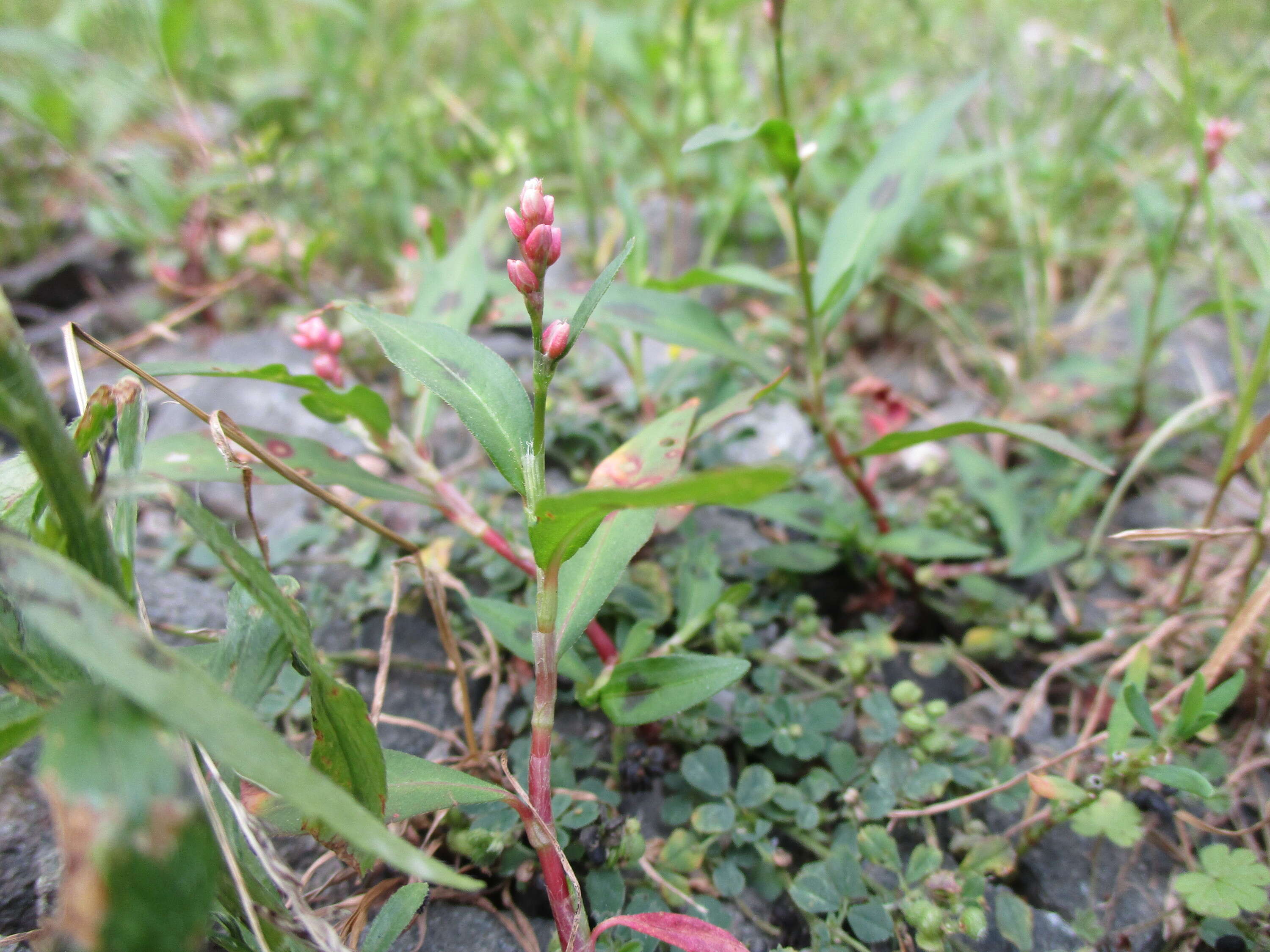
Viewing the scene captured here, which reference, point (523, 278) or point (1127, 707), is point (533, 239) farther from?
Result: point (1127, 707)

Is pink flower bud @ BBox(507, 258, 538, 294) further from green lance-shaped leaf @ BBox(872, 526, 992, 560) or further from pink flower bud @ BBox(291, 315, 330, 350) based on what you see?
green lance-shaped leaf @ BBox(872, 526, 992, 560)

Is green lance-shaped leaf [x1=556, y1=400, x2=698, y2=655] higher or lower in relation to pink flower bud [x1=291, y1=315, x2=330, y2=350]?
lower

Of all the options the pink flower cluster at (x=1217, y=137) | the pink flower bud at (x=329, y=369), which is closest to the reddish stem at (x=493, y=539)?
the pink flower bud at (x=329, y=369)

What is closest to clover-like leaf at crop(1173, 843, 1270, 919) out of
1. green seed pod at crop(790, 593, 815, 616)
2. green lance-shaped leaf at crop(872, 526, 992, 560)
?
green lance-shaped leaf at crop(872, 526, 992, 560)

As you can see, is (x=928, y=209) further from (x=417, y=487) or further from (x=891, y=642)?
(x=417, y=487)

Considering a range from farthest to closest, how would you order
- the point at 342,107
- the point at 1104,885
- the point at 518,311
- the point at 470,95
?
the point at 470,95
the point at 342,107
the point at 518,311
the point at 1104,885

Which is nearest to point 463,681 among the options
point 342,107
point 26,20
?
point 342,107

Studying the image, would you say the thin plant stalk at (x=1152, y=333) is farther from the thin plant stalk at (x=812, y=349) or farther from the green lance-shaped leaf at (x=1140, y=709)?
the green lance-shaped leaf at (x=1140, y=709)
